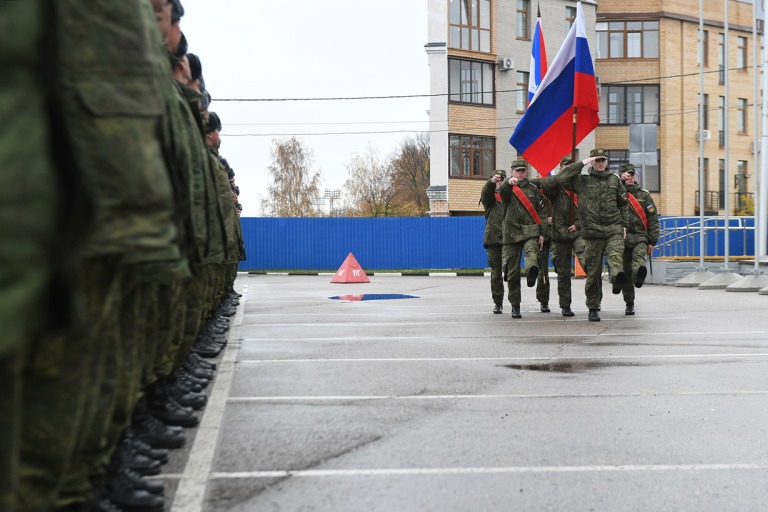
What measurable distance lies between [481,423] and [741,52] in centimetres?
4654

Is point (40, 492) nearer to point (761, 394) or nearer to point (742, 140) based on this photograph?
point (761, 394)

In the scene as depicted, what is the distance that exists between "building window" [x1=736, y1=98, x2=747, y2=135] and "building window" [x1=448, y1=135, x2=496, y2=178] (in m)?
14.1

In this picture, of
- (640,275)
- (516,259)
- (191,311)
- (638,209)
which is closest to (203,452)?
(191,311)

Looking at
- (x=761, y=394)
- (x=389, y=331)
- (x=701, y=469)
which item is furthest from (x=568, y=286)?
(x=701, y=469)

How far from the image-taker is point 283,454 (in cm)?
483

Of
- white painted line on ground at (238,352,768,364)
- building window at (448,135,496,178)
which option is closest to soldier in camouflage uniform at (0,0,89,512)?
white painted line on ground at (238,352,768,364)

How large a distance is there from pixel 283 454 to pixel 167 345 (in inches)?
30.3

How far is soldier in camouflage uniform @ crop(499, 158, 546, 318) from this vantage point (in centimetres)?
1320

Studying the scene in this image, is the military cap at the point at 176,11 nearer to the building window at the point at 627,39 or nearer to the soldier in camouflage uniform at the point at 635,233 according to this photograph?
the soldier in camouflage uniform at the point at 635,233

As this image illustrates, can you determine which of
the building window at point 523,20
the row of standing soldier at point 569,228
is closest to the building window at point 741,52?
the building window at point 523,20

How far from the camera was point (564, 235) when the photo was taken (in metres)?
13.3

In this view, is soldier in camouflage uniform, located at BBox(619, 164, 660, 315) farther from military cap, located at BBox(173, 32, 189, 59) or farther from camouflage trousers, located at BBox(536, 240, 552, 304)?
military cap, located at BBox(173, 32, 189, 59)

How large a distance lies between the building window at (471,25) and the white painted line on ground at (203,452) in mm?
33665

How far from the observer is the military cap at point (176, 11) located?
5.16m
